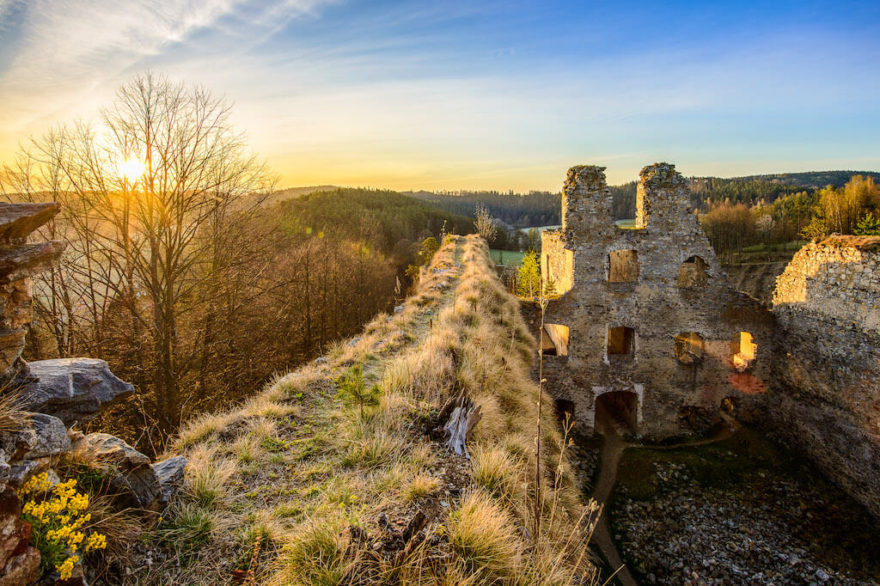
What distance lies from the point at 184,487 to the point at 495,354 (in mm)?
5849

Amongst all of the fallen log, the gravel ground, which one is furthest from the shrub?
the gravel ground

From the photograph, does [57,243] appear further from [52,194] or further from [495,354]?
[52,194]

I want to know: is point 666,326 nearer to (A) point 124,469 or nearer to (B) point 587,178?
(B) point 587,178

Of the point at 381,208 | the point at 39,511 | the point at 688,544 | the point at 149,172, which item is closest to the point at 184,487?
the point at 39,511

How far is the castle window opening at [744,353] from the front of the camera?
14.6 meters

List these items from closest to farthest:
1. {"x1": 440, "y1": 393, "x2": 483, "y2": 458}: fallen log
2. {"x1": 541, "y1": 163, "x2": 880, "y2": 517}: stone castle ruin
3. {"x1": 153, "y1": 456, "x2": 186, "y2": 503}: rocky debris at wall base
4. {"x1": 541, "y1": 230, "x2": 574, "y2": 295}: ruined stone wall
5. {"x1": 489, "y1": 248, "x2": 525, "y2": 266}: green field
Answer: {"x1": 153, "y1": 456, "x2": 186, "y2": 503}: rocky debris at wall base, {"x1": 440, "y1": 393, "x2": 483, "y2": 458}: fallen log, {"x1": 541, "y1": 163, "x2": 880, "y2": 517}: stone castle ruin, {"x1": 541, "y1": 230, "x2": 574, "y2": 295}: ruined stone wall, {"x1": 489, "y1": 248, "x2": 525, "y2": 266}: green field

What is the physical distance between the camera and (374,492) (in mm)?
3898

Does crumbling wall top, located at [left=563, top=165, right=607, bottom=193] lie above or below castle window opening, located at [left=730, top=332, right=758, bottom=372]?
above

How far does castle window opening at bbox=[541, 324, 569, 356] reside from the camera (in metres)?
15.6

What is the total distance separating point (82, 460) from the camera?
117 inches

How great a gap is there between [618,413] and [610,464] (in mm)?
4356

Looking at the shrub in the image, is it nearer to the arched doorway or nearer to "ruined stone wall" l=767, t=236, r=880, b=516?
"ruined stone wall" l=767, t=236, r=880, b=516

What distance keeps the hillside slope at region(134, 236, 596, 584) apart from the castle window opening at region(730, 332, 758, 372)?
1127 centimetres

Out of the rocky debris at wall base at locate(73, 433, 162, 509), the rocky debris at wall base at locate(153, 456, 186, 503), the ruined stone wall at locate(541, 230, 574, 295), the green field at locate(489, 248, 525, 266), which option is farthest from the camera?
the green field at locate(489, 248, 525, 266)
